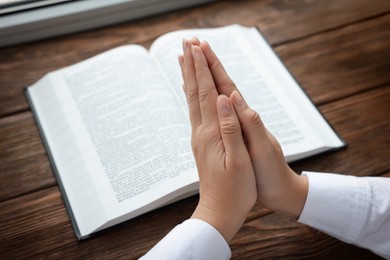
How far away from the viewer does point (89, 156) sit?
0.74 metres

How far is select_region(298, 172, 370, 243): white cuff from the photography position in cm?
65

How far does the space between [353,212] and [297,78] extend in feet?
1.01

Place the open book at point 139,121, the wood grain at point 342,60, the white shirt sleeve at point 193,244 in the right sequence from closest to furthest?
1. the white shirt sleeve at point 193,244
2. the open book at point 139,121
3. the wood grain at point 342,60

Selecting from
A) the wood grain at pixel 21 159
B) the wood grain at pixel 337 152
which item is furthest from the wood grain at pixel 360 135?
the wood grain at pixel 21 159

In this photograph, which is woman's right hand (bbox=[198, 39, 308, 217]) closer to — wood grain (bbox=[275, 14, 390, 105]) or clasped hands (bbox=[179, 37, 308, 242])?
clasped hands (bbox=[179, 37, 308, 242])

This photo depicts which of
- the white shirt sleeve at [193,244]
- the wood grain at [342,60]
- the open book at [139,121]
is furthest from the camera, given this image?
the wood grain at [342,60]

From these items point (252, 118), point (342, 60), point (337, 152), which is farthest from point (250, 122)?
point (342, 60)

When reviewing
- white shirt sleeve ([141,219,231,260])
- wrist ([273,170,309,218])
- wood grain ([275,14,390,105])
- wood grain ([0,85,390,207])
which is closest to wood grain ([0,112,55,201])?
wood grain ([0,85,390,207])

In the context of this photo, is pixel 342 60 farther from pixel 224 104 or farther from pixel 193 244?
pixel 193 244

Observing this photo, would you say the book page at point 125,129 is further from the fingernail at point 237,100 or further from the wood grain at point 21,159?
the fingernail at point 237,100

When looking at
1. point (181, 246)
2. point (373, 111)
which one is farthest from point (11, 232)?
point (373, 111)

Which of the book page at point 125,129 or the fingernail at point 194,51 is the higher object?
the fingernail at point 194,51

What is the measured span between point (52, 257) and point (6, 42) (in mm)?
486

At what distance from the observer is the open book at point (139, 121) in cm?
69
